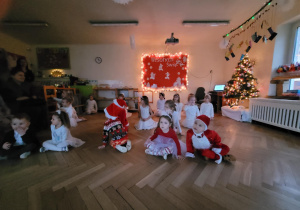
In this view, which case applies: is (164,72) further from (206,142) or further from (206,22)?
(206,142)

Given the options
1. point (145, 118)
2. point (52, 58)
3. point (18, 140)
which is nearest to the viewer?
point (18, 140)

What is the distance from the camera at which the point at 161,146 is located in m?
1.80

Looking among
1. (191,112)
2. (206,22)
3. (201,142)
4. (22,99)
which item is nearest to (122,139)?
(201,142)

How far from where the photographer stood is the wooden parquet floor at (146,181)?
3.37ft

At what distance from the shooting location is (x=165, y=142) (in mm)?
1834

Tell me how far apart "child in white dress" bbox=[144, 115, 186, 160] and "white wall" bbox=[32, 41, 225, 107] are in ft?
12.2

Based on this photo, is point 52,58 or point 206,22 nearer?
point 206,22

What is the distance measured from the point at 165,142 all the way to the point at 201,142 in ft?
1.74

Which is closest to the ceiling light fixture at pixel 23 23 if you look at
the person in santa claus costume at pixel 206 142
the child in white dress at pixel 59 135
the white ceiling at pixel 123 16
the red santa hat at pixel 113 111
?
the white ceiling at pixel 123 16

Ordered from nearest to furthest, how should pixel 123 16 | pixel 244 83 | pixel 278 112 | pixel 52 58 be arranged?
pixel 278 112
pixel 123 16
pixel 244 83
pixel 52 58

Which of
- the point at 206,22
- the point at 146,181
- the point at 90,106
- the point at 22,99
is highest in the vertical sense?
the point at 206,22

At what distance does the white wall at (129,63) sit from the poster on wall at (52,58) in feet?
0.70

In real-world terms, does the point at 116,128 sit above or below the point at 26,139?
above

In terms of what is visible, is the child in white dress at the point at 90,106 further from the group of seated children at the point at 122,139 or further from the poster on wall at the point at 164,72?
the group of seated children at the point at 122,139
